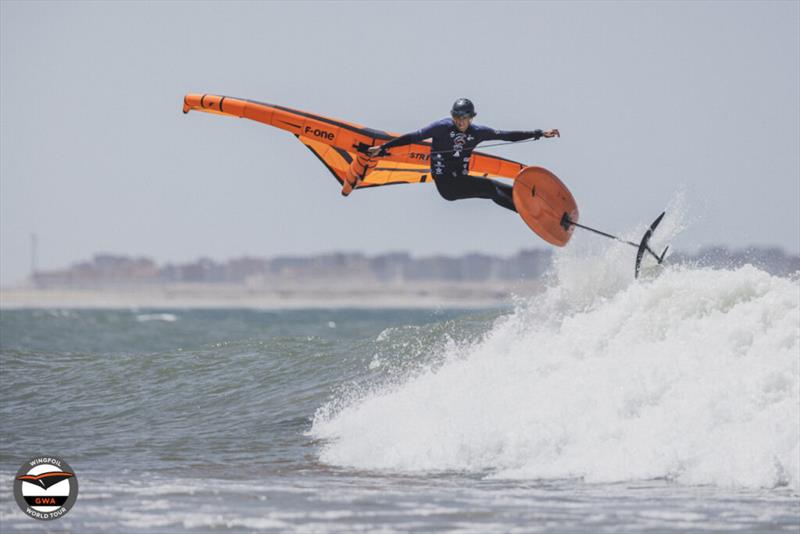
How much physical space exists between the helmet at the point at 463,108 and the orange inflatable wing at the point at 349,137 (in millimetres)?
920

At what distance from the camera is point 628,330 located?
887 centimetres

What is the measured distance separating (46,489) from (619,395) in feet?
12.4

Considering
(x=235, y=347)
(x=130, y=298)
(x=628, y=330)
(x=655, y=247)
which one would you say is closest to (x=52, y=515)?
(x=628, y=330)

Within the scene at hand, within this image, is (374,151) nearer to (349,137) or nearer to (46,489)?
(349,137)

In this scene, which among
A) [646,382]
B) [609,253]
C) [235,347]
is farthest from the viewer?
[235,347]

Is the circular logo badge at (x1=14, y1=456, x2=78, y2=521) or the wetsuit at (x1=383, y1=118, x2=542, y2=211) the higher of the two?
the wetsuit at (x1=383, y1=118, x2=542, y2=211)

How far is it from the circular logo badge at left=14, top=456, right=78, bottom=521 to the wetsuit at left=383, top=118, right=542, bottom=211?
368cm

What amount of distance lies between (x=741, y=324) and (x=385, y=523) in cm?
334

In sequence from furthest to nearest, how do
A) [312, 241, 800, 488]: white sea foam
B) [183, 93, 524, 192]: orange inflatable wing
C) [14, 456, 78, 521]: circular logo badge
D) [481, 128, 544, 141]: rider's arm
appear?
[183, 93, 524, 192]: orange inflatable wing → [481, 128, 544, 141]: rider's arm → [312, 241, 800, 488]: white sea foam → [14, 456, 78, 521]: circular logo badge

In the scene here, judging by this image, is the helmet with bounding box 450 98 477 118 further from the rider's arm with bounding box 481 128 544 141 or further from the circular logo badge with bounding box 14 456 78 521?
the circular logo badge with bounding box 14 456 78 521

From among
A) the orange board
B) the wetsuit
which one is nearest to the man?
the wetsuit

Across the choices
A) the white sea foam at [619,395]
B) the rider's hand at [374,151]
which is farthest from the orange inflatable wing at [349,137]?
the white sea foam at [619,395]

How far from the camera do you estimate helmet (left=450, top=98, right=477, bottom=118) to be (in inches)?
Answer: 366

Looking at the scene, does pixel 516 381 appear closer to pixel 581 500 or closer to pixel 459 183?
pixel 459 183
